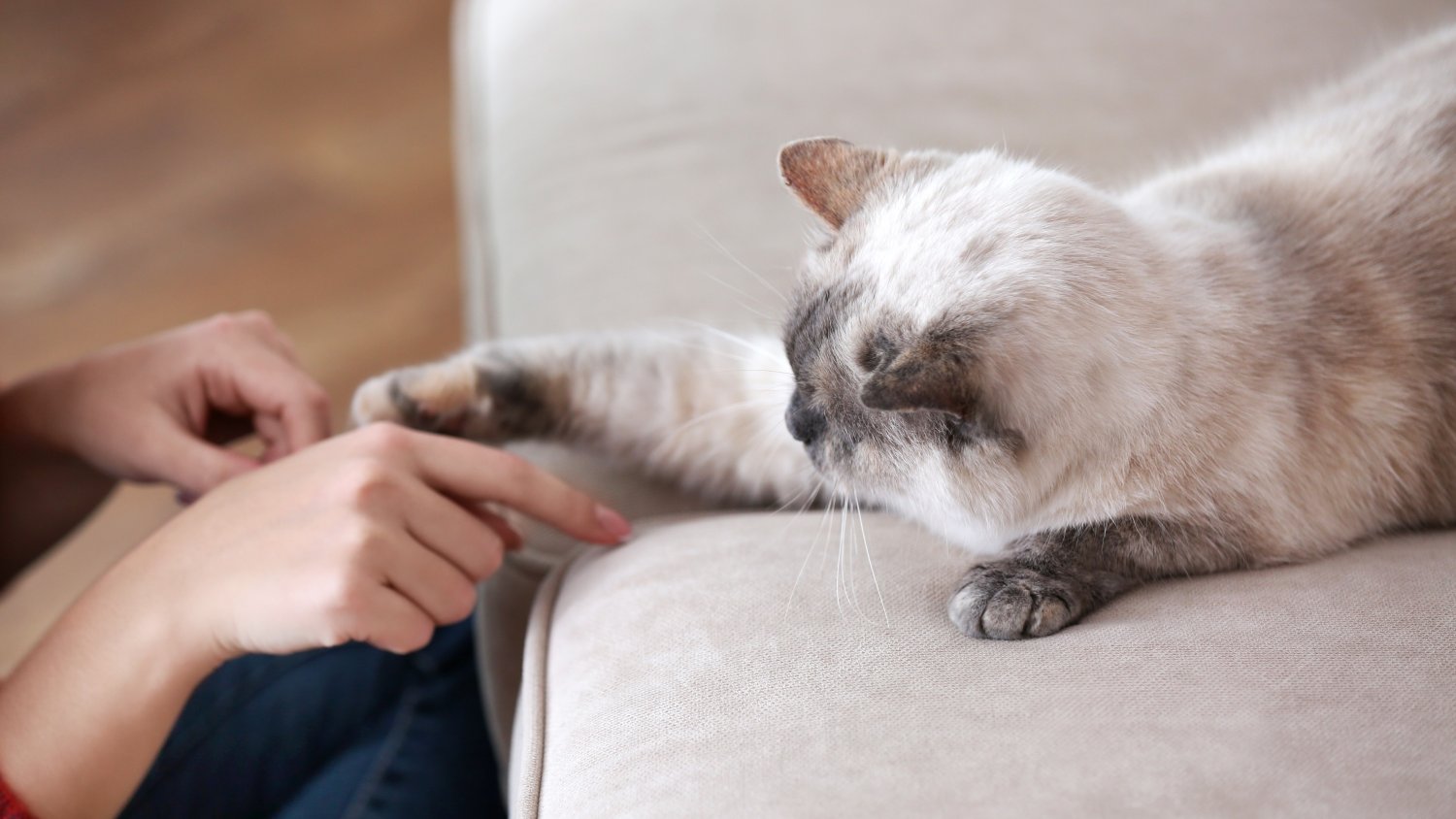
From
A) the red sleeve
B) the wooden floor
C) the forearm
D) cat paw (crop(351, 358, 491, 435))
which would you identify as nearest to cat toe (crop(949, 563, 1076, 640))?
cat paw (crop(351, 358, 491, 435))

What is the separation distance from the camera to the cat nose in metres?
0.96

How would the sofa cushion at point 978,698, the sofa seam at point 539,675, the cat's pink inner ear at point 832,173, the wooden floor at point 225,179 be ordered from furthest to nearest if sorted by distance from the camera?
the wooden floor at point 225,179
the cat's pink inner ear at point 832,173
the sofa seam at point 539,675
the sofa cushion at point 978,698

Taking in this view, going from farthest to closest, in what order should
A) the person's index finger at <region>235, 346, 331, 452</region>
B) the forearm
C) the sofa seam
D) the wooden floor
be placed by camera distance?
the wooden floor → the person's index finger at <region>235, 346, 331, 452</region> → the forearm → the sofa seam

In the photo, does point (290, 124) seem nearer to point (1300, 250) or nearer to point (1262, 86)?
point (1262, 86)

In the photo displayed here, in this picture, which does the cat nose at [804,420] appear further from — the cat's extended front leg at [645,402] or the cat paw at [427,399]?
the cat paw at [427,399]

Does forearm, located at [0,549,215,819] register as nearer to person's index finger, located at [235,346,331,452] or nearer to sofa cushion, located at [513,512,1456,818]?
person's index finger, located at [235,346,331,452]

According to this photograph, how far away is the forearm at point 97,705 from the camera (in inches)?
35.1

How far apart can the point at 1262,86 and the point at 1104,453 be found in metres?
0.93

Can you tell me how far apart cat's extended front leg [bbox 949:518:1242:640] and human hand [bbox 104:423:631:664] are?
41 centimetres

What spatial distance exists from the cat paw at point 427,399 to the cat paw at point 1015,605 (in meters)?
0.57

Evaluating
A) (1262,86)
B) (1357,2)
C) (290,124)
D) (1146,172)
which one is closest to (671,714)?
(1146,172)

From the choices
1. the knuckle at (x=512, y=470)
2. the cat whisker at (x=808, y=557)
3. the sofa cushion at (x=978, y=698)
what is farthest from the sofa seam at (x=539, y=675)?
the cat whisker at (x=808, y=557)

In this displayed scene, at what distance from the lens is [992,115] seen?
149 centimetres

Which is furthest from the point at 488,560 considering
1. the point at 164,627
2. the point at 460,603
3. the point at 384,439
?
the point at 164,627
